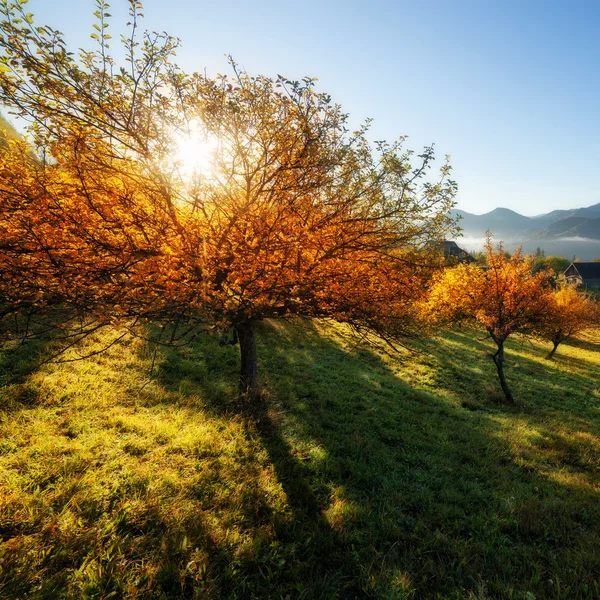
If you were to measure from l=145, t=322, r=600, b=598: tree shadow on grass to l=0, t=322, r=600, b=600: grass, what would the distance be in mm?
40

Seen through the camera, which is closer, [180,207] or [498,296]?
[180,207]

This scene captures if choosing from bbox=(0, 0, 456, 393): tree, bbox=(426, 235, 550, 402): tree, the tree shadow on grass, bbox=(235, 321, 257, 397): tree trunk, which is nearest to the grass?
the tree shadow on grass

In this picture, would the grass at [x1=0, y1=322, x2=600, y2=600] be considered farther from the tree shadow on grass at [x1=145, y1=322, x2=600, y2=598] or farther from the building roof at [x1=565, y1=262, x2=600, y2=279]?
the building roof at [x1=565, y1=262, x2=600, y2=279]

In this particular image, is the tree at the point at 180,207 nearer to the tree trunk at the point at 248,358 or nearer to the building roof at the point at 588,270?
the tree trunk at the point at 248,358

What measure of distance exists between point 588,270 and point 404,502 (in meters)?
159

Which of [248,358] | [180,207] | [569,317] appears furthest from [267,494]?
[569,317]

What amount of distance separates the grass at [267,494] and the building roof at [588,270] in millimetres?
144783

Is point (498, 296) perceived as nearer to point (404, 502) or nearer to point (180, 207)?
point (404, 502)

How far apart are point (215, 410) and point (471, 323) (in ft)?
60.5

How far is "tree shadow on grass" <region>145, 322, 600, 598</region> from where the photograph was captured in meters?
5.10

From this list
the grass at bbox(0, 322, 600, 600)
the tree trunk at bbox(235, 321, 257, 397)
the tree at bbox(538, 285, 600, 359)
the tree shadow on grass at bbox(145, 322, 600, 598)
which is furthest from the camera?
the tree at bbox(538, 285, 600, 359)

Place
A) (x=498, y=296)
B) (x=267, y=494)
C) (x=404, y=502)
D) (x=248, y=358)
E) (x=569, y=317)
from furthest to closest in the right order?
(x=569, y=317)
(x=498, y=296)
(x=248, y=358)
(x=404, y=502)
(x=267, y=494)

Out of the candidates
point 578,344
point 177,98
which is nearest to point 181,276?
point 177,98

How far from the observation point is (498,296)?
695 inches
